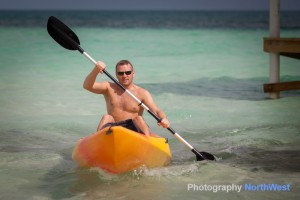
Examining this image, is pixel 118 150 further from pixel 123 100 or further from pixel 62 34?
pixel 62 34

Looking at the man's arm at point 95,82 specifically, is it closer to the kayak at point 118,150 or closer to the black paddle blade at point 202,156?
the kayak at point 118,150

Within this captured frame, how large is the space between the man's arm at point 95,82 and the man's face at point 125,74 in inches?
6.2

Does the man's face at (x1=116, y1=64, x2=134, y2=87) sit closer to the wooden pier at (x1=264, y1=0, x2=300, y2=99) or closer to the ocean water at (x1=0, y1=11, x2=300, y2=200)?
the ocean water at (x1=0, y1=11, x2=300, y2=200)

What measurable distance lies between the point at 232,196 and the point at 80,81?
9084 mm

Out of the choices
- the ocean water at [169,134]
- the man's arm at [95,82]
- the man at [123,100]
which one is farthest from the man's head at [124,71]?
the ocean water at [169,134]

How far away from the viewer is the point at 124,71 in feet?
18.4

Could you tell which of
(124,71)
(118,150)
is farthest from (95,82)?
(118,150)

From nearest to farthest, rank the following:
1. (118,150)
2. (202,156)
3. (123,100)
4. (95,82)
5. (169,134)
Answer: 1. (118,150)
2. (95,82)
3. (123,100)
4. (202,156)
5. (169,134)

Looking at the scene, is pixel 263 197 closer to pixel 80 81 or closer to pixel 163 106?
pixel 163 106

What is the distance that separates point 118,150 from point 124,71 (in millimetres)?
806

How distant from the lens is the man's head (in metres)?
5.57

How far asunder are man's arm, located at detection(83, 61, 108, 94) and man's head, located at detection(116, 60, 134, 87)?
0.15m

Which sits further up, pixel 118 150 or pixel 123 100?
pixel 123 100

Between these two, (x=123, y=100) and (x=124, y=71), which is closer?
(x=124, y=71)
